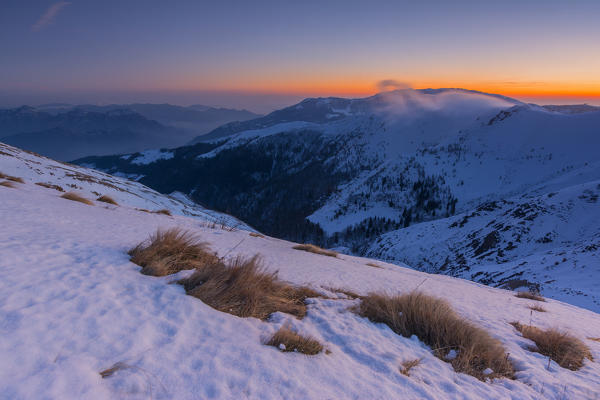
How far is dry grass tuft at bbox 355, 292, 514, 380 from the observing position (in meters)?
3.40

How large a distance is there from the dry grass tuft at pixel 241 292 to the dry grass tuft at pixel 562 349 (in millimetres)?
3490

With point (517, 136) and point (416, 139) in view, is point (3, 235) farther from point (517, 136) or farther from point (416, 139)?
point (416, 139)

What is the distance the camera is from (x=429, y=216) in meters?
83.1

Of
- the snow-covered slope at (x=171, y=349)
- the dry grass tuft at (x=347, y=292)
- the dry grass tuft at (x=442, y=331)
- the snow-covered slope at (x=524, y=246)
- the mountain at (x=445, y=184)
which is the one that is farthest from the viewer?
the mountain at (x=445, y=184)

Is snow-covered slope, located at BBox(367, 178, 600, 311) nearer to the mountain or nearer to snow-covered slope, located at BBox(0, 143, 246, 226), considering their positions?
the mountain

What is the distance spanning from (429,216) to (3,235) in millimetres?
88649

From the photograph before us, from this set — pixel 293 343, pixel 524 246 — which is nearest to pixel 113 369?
pixel 293 343

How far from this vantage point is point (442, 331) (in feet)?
12.7

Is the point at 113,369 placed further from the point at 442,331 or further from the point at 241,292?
the point at 442,331

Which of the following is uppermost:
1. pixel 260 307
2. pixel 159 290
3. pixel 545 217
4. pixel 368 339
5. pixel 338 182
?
pixel 159 290

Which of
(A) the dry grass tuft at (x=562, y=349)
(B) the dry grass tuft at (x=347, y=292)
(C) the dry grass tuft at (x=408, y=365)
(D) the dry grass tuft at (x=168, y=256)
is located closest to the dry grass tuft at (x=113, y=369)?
(D) the dry grass tuft at (x=168, y=256)

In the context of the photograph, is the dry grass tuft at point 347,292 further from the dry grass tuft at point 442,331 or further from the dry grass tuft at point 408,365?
the dry grass tuft at point 408,365

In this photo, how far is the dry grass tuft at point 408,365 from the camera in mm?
2961

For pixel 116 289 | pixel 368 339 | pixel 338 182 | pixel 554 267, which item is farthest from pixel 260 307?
pixel 338 182
